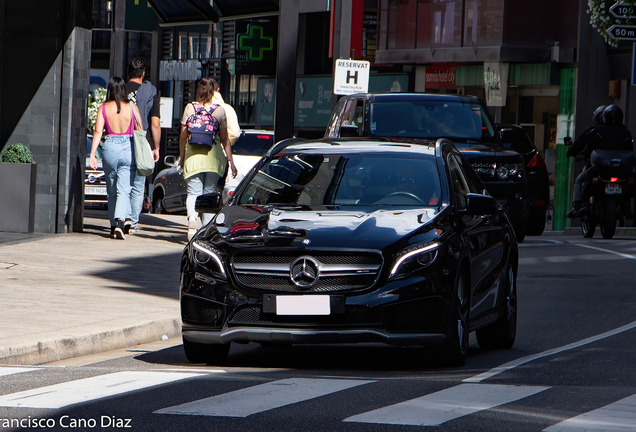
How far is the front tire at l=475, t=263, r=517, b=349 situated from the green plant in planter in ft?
26.7

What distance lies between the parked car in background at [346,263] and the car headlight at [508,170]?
287 inches

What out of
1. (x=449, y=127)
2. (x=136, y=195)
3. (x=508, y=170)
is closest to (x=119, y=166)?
(x=136, y=195)

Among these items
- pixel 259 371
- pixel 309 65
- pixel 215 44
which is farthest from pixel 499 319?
pixel 215 44

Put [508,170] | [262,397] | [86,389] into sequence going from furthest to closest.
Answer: [508,170] → [86,389] → [262,397]

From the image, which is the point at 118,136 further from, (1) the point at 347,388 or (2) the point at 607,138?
(1) the point at 347,388

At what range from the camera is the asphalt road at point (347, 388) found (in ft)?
19.5

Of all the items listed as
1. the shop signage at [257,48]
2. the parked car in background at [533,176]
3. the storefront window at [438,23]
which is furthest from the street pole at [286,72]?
the shop signage at [257,48]

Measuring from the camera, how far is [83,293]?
36.7ft

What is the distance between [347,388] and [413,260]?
1.08 metres

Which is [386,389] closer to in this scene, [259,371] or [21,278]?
[259,371]

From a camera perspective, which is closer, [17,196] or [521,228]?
[17,196]

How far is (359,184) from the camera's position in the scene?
8.83 m

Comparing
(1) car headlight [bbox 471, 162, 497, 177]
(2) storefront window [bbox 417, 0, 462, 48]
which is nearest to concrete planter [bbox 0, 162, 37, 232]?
(1) car headlight [bbox 471, 162, 497, 177]

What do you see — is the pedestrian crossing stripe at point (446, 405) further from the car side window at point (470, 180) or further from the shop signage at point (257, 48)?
the shop signage at point (257, 48)
